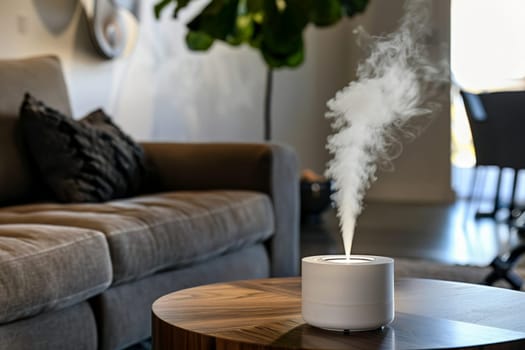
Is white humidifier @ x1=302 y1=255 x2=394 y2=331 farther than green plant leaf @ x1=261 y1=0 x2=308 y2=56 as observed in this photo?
No

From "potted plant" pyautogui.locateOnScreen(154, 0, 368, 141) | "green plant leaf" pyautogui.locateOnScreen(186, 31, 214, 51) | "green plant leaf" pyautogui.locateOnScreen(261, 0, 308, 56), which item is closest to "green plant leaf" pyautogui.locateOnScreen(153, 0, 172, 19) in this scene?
"potted plant" pyautogui.locateOnScreen(154, 0, 368, 141)

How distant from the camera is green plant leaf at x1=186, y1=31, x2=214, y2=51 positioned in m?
3.83

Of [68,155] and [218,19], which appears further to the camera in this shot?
[218,19]

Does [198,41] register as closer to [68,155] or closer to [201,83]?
[201,83]

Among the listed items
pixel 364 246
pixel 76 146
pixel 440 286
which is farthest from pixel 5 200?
pixel 364 246

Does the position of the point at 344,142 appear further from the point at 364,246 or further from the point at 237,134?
the point at 237,134

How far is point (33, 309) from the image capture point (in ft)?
5.30

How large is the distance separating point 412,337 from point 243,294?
374 millimetres

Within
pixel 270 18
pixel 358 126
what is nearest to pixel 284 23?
pixel 270 18

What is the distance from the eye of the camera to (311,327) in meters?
1.16

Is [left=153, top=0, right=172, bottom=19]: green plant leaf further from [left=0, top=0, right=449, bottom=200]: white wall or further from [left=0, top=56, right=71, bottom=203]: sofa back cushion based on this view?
[left=0, top=56, right=71, bottom=203]: sofa back cushion

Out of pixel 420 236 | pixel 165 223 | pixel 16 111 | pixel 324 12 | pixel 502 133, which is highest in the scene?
pixel 324 12

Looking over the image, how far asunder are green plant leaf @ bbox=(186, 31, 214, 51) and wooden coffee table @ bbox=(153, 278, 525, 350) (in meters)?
2.49

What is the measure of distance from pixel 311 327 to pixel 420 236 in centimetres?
336
